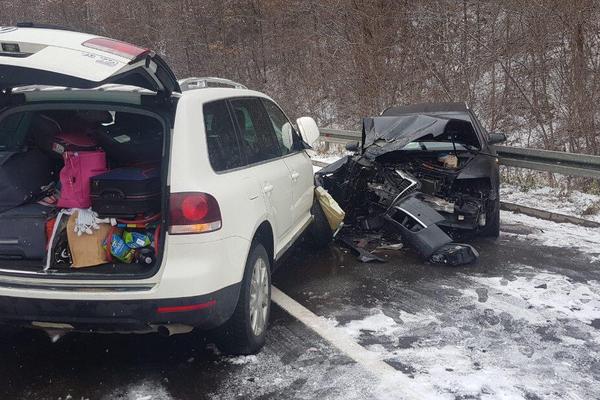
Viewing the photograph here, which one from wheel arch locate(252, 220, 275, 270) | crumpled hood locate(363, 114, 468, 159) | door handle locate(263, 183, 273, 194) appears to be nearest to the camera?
wheel arch locate(252, 220, 275, 270)

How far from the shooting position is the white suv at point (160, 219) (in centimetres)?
304

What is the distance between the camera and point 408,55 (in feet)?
50.0

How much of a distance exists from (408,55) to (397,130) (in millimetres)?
8670

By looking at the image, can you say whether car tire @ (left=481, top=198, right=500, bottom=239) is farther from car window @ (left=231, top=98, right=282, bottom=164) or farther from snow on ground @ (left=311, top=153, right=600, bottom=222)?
car window @ (left=231, top=98, right=282, bottom=164)

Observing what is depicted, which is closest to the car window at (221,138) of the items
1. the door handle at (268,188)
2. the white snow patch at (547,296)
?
the door handle at (268,188)

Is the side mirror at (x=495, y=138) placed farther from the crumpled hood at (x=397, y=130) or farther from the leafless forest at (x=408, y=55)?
the leafless forest at (x=408, y=55)

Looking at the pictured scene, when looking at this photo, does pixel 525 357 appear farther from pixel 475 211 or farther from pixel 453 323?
pixel 475 211

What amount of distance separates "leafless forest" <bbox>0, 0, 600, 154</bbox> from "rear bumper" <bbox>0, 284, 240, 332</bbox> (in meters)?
9.59

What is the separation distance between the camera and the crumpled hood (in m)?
6.81

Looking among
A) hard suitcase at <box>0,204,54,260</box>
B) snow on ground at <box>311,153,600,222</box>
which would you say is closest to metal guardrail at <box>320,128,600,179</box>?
snow on ground at <box>311,153,600,222</box>

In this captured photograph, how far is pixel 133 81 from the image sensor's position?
336cm

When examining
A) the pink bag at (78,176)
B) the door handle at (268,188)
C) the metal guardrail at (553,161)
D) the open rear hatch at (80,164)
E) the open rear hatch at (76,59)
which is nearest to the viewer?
the open rear hatch at (76,59)

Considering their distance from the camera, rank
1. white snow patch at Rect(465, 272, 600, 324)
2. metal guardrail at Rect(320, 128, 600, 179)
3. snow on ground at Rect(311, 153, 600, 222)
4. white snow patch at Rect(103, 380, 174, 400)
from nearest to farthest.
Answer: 1. white snow patch at Rect(103, 380, 174, 400)
2. white snow patch at Rect(465, 272, 600, 324)
3. metal guardrail at Rect(320, 128, 600, 179)
4. snow on ground at Rect(311, 153, 600, 222)

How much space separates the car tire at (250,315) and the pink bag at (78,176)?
3.93 feet
